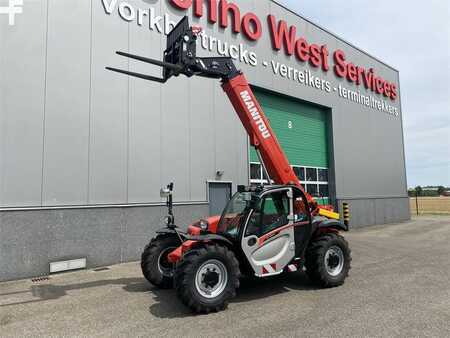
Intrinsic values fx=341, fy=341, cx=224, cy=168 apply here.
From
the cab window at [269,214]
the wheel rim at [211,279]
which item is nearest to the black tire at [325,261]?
the cab window at [269,214]

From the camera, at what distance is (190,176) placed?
11055 mm

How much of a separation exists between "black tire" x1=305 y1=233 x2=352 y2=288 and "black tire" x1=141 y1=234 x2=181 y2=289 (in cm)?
261

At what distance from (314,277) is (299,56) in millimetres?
11527

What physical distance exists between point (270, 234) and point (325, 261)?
56.6 inches

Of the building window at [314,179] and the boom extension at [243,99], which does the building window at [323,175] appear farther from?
the boom extension at [243,99]

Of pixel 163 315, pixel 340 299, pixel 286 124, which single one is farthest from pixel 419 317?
pixel 286 124

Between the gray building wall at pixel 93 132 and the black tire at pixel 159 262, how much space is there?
3128 millimetres

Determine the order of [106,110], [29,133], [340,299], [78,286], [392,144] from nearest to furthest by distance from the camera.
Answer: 1. [340,299]
2. [78,286]
3. [29,133]
4. [106,110]
5. [392,144]

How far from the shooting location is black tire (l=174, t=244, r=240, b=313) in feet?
16.5

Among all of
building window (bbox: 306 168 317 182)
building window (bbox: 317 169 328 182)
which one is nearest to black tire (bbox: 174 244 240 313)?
building window (bbox: 306 168 317 182)

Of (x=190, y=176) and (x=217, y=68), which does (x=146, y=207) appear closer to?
(x=190, y=176)

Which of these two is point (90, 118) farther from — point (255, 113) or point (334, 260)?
point (334, 260)

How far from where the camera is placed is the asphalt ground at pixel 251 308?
183 inches

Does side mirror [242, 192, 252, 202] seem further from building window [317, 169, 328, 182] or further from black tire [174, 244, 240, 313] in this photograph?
building window [317, 169, 328, 182]
